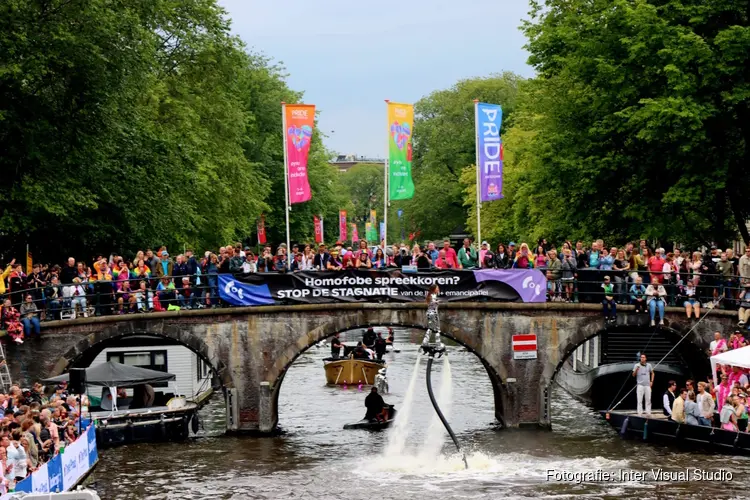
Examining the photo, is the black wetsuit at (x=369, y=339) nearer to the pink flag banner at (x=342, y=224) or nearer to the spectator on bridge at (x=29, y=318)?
the spectator on bridge at (x=29, y=318)

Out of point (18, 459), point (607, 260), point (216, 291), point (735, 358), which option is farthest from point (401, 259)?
point (18, 459)

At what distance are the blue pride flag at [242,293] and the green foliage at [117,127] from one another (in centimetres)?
650

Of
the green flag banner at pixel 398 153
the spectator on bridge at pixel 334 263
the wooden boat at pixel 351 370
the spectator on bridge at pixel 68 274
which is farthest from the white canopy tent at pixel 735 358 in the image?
the wooden boat at pixel 351 370

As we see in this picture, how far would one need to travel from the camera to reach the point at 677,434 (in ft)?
116

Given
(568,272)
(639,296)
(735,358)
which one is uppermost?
(568,272)

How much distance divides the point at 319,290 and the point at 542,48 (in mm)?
16360

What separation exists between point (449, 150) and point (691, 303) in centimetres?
5670

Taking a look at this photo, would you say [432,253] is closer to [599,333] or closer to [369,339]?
[599,333]

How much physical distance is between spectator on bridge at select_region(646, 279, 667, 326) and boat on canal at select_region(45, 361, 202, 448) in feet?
47.6

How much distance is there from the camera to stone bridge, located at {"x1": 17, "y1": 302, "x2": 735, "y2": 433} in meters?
38.0

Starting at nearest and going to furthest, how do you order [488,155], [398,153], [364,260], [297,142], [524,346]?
[524,346]
[364,260]
[398,153]
[297,142]
[488,155]

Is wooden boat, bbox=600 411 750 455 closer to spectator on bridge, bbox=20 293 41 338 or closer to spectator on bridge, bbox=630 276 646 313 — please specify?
spectator on bridge, bbox=630 276 646 313

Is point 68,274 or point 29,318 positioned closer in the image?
point 29,318

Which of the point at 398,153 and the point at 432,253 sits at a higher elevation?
the point at 398,153
